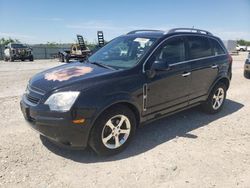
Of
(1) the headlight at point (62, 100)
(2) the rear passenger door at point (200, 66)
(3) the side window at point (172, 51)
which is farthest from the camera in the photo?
(2) the rear passenger door at point (200, 66)

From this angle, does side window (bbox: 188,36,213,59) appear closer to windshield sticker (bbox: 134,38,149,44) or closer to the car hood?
windshield sticker (bbox: 134,38,149,44)

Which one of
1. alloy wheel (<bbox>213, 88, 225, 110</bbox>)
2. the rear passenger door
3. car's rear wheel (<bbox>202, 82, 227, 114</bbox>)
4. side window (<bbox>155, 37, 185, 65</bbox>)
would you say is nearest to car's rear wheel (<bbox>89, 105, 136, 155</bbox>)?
side window (<bbox>155, 37, 185, 65</bbox>)

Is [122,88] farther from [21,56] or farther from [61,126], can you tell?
[21,56]

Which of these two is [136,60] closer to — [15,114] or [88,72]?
[88,72]

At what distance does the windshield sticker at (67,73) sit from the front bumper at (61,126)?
55cm

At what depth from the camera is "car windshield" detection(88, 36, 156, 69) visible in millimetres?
4254

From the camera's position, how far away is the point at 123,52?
15.1ft

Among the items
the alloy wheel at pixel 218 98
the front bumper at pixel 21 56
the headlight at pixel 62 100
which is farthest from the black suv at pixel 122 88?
the front bumper at pixel 21 56

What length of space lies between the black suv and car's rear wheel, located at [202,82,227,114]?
78mm

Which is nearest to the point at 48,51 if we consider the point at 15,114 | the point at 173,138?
the point at 15,114

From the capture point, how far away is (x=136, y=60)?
418 cm

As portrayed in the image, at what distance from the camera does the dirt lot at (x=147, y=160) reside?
3248mm

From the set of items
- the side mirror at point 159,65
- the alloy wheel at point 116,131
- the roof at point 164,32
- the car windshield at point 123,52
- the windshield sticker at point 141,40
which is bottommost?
the alloy wheel at point 116,131

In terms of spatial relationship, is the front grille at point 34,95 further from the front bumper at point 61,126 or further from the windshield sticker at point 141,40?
the windshield sticker at point 141,40
